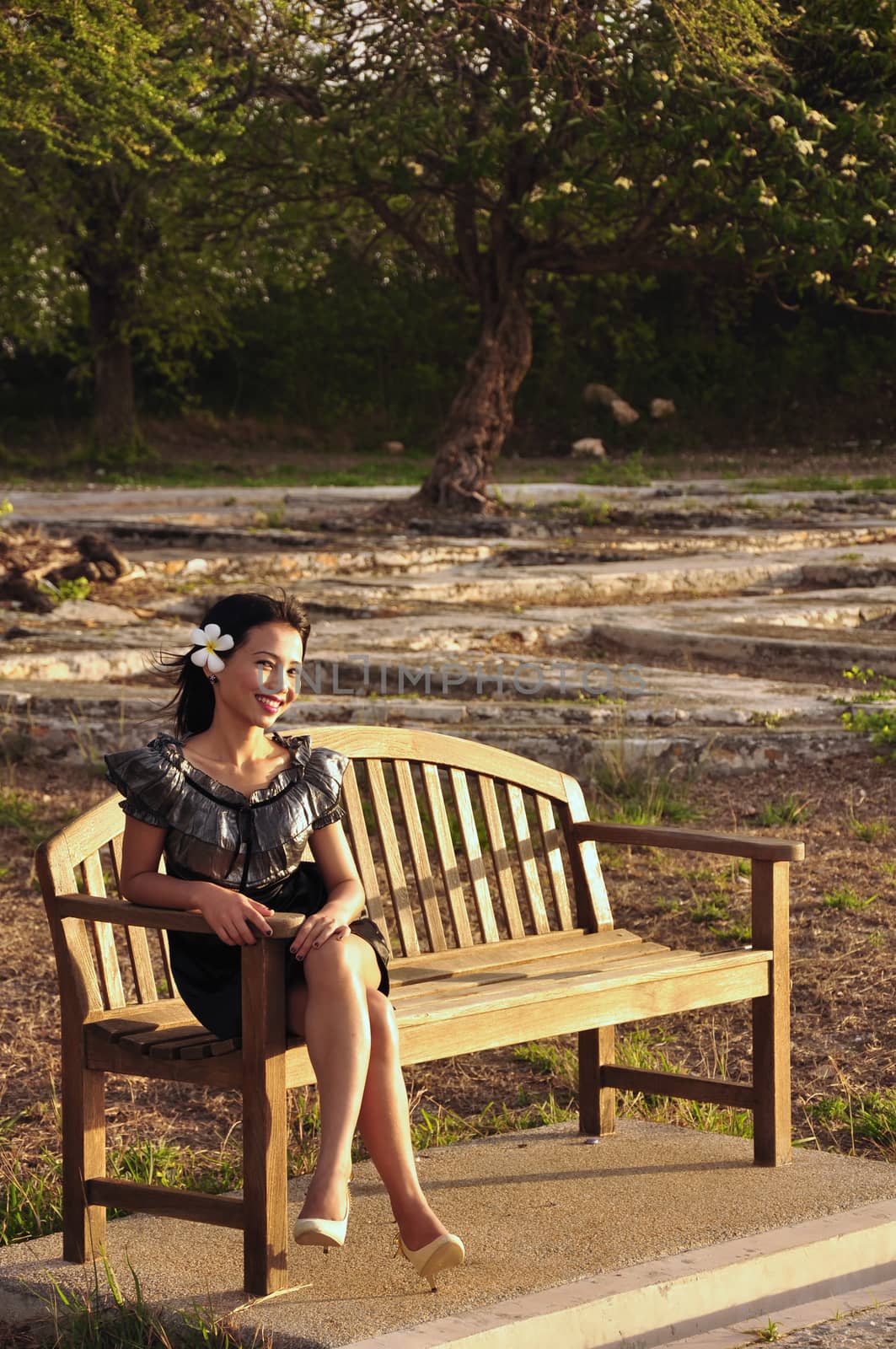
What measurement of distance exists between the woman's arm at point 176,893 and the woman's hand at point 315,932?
2.6 inches

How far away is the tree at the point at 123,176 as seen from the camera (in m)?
8.52

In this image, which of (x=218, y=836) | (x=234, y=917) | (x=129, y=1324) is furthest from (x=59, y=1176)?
(x=234, y=917)

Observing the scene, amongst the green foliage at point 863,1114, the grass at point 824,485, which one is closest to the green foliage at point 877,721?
the green foliage at point 863,1114

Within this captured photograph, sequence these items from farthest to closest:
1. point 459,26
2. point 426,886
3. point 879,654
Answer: point 459,26, point 879,654, point 426,886

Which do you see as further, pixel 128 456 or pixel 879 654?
pixel 128 456

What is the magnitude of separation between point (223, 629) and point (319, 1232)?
108 cm

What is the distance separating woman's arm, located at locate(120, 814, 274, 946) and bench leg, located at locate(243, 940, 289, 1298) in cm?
4

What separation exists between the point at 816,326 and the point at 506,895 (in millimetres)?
30762

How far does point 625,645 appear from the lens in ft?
34.6

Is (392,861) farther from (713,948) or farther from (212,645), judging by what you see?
(713,948)

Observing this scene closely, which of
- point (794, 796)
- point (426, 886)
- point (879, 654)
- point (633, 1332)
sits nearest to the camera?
point (633, 1332)

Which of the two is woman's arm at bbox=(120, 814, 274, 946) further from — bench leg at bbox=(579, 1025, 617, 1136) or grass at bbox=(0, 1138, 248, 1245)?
bench leg at bbox=(579, 1025, 617, 1136)

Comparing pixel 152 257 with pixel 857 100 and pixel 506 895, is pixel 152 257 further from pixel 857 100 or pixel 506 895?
pixel 506 895

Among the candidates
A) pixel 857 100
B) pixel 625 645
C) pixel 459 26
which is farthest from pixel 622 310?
pixel 625 645
